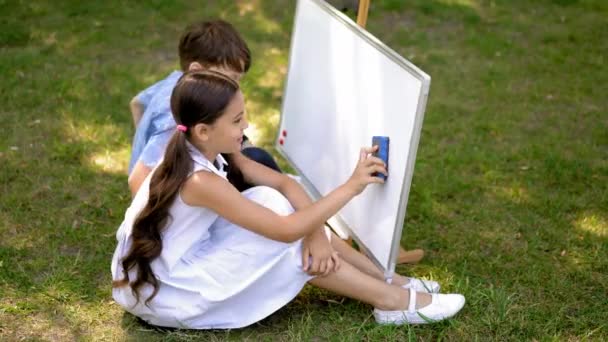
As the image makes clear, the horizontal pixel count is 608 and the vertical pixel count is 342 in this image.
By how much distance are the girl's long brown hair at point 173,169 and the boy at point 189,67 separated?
0.35 meters

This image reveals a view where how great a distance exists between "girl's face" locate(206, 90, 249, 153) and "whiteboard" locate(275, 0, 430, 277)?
504 mm

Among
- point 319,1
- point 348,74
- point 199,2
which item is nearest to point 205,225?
point 348,74

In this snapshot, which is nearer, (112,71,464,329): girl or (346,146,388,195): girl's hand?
(112,71,464,329): girl

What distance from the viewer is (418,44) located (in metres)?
5.94

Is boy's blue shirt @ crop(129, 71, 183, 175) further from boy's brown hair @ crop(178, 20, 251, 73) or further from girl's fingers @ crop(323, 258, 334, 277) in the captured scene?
girl's fingers @ crop(323, 258, 334, 277)

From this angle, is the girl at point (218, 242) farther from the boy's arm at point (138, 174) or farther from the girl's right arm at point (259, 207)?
the boy's arm at point (138, 174)

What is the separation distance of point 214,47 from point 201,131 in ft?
1.77

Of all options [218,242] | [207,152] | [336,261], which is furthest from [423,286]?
[207,152]

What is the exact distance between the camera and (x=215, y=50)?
307 centimetres

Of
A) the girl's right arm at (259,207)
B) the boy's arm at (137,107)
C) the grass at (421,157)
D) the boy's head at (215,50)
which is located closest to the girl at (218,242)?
the girl's right arm at (259,207)

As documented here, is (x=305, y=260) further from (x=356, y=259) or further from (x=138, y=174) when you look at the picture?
(x=138, y=174)

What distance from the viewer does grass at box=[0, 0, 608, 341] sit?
9.84ft

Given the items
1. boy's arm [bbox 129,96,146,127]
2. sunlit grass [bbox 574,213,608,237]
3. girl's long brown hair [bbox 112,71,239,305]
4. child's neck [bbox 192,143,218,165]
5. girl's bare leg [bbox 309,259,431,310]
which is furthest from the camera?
sunlit grass [bbox 574,213,608,237]

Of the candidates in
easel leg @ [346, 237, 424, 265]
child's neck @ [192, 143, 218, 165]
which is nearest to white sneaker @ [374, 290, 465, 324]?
easel leg @ [346, 237, 424, 265]
